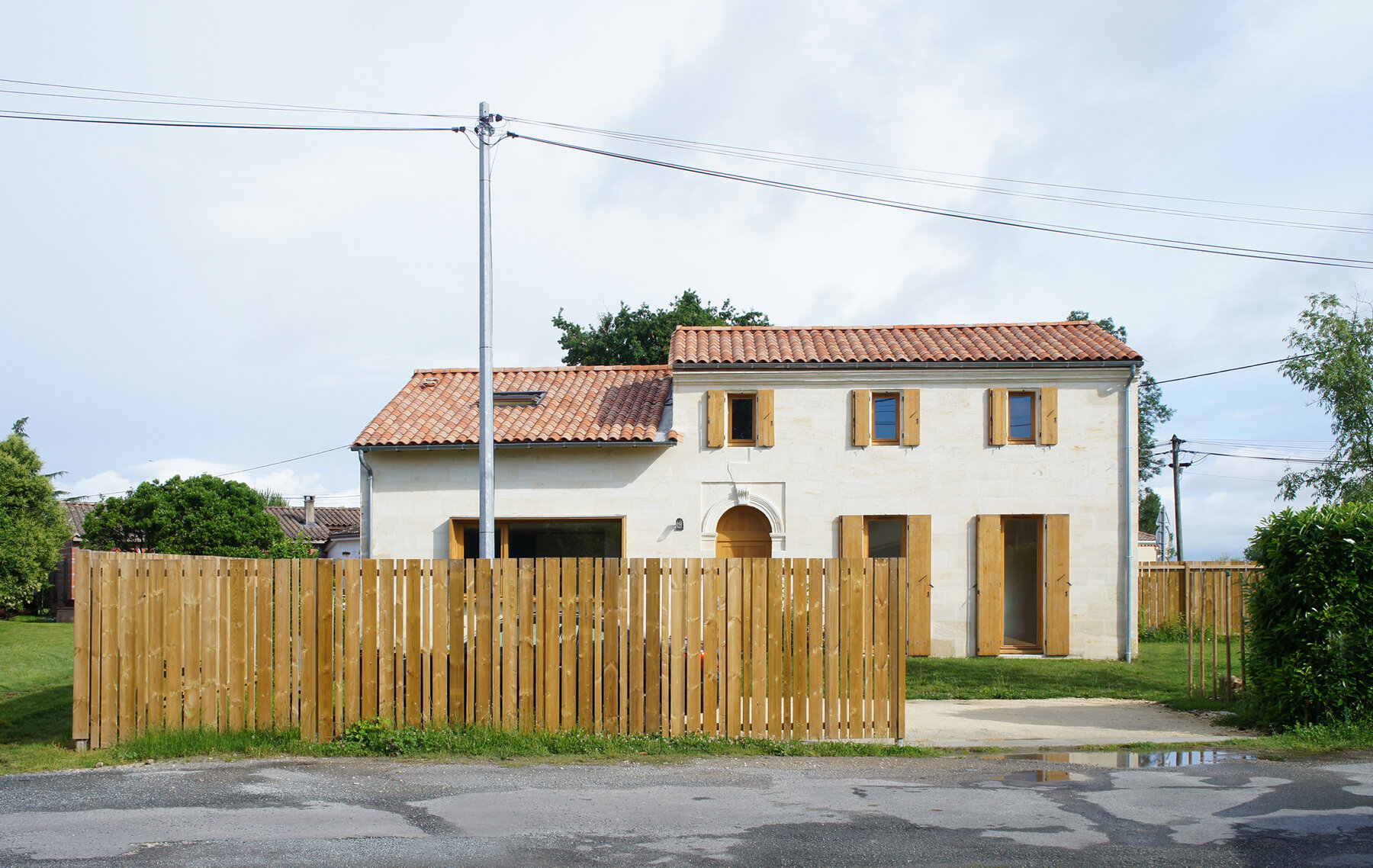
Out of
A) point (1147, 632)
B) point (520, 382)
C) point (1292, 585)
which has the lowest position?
point (1147, 632)

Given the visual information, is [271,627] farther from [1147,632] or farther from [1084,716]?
[1147,632]

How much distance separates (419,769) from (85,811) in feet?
7.73

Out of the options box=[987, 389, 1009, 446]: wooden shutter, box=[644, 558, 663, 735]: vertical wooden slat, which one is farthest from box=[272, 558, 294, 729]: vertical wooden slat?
box=[987, 389, 1009, 446]: wooden shutter

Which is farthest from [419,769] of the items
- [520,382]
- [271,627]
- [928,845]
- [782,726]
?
[520,382]

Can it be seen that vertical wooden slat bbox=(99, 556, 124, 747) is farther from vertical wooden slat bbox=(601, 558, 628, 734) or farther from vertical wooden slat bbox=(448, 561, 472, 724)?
vertical wooden slat bbox=(601, 558, 628, 734)

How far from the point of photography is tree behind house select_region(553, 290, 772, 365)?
35125 mm

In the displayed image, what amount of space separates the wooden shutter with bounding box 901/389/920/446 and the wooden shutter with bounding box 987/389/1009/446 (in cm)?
126

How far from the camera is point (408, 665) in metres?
9.12

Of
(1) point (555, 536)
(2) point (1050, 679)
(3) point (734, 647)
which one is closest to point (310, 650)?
(3) point (734, 647)

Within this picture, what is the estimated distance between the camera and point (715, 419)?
1784 centimetres

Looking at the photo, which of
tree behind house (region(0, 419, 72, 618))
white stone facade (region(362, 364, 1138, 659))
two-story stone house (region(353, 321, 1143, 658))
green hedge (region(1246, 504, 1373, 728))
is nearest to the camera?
green hedge (region(1246, 504, 1373, 728))

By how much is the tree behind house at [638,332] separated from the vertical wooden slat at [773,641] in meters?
25.6

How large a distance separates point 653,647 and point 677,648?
224mm

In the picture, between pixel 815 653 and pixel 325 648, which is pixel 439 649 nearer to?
pixel 325 648
